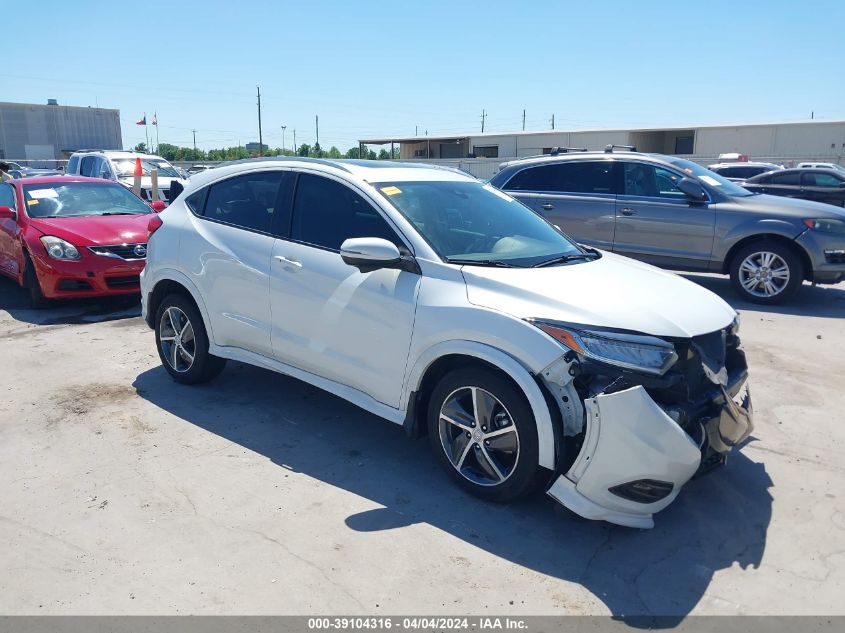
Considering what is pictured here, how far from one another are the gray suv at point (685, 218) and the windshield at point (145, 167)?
10.4m

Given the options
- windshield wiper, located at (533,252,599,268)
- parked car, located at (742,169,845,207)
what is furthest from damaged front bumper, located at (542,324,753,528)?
parked car, located at (742,169,845,207)

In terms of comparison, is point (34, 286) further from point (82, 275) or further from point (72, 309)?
point (82, 275)

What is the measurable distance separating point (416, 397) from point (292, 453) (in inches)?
40.1

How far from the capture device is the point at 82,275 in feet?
26.1

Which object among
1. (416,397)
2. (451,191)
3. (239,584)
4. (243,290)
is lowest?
(239,584)

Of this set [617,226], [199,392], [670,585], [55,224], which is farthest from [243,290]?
[617,226]

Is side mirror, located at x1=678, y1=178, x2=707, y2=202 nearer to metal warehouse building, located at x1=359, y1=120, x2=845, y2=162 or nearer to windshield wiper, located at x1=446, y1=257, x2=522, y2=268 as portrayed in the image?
windshield wiper, located at x1=446, y1=257, x2=522, y2=268

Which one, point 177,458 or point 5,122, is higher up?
point 5,122

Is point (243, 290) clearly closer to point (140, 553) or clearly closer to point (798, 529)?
point (140, 553)

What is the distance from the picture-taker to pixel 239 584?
3.09m

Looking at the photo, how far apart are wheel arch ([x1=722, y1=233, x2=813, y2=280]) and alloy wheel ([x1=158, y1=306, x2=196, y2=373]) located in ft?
22.0

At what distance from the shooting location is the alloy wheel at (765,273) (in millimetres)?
8594

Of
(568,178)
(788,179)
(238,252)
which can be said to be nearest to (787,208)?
(568,178)

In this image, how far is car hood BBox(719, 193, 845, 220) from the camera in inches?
334
